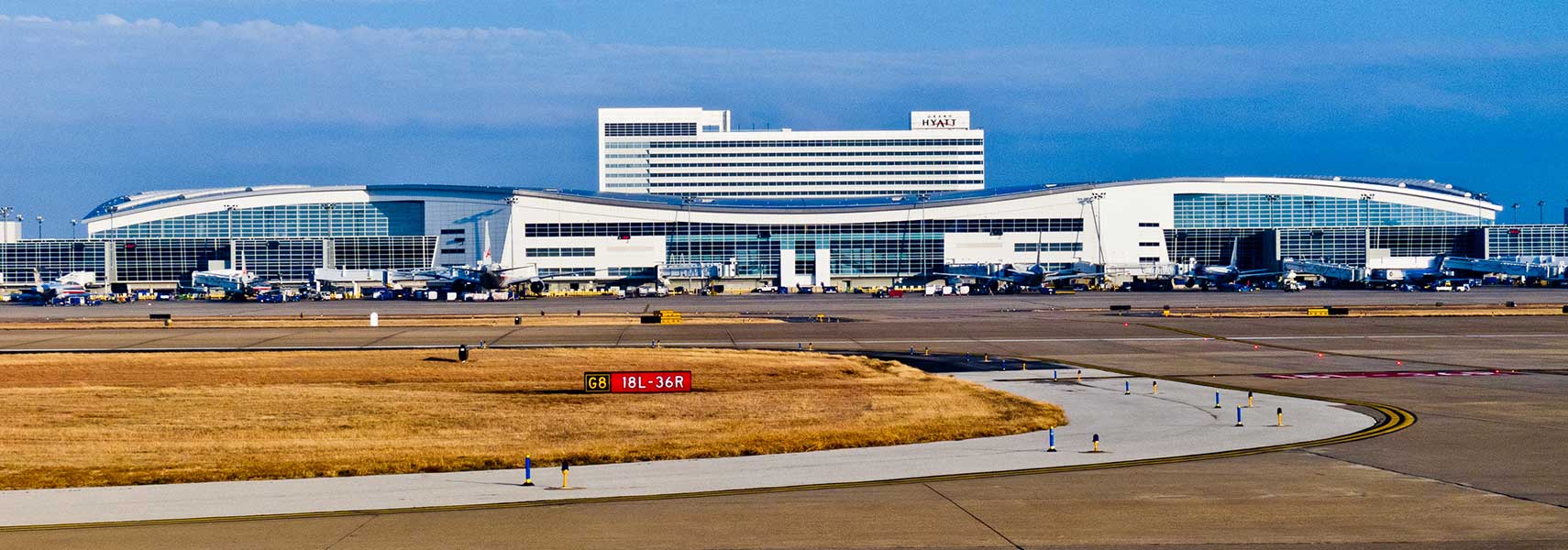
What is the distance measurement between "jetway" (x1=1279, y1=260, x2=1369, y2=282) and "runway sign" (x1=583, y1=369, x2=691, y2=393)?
13775 centimetres

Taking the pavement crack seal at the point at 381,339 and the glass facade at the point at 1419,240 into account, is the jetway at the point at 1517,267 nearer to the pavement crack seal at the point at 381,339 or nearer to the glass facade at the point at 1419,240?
the glass facade at the point at 1419,240

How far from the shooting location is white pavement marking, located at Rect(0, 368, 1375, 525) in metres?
22.3

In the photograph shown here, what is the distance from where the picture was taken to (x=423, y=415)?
35.2 m

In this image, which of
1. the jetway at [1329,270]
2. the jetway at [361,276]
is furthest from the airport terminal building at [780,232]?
the jetway at [361,276]

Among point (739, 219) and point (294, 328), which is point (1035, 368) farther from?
point (739, 219)

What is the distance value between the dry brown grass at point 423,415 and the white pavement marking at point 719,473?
109 centimetres

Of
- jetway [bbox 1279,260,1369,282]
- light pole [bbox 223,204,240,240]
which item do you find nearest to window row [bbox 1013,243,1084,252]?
jetway [bbox 1279,260,1369,282]

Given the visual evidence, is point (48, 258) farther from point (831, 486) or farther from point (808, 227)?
point (831, 486)

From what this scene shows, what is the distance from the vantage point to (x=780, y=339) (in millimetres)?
71562

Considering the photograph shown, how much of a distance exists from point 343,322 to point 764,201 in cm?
10311

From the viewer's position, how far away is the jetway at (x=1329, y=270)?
15600cm

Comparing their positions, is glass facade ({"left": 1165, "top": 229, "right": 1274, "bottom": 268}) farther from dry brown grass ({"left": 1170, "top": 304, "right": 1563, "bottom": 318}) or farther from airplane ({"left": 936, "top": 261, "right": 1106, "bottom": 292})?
dry brown grass ({"left": 1170, "top": 304, "right": 1563, "bottom": 318})

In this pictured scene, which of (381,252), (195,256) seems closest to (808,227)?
(381,252)

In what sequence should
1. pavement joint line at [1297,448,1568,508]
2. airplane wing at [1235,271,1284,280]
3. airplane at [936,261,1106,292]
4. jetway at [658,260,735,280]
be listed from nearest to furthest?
pavement joint line at [1297,448,1568,508]
airplane at [936,261,1106,292]
airplane wing at [1235,271,1284,280]
jetway at [658,260,735,280]
